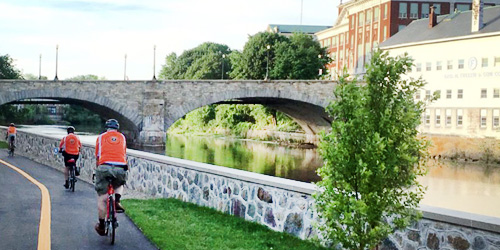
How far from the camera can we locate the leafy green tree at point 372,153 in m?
6.61

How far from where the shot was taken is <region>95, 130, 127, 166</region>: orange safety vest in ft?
29.6

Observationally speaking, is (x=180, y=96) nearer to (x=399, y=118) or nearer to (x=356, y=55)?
(x=356, y=55)

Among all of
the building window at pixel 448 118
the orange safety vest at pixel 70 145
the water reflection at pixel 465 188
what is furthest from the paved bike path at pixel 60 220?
the building window at pixel 448 118

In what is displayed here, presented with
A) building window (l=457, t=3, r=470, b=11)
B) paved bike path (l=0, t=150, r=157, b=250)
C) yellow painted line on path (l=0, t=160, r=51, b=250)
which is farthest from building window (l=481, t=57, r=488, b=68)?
yellow painted line on path (l=0, t=160, r=51, b=250)

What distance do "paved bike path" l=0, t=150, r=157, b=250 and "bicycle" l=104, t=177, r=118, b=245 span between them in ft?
0.42

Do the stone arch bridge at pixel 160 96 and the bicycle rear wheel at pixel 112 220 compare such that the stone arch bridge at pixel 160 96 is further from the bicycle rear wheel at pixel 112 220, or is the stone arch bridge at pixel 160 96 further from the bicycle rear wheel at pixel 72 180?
the bicycle rear wheel at pixel 112 220

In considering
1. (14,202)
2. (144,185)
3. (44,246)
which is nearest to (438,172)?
(144,185)

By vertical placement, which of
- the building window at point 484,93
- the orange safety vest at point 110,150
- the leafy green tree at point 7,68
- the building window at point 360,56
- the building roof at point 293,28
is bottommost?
the orange safety vest at point 110,150

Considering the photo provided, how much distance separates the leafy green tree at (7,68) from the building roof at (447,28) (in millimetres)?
41161

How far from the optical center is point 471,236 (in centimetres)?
662

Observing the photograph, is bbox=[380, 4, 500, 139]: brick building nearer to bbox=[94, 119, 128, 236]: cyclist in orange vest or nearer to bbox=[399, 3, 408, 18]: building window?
bbox=[399, 3, 408, 18]: building window

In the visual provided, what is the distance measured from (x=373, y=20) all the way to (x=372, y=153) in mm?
73097

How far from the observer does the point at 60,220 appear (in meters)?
10.2

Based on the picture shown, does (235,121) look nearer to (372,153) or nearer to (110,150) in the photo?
(110,150)
